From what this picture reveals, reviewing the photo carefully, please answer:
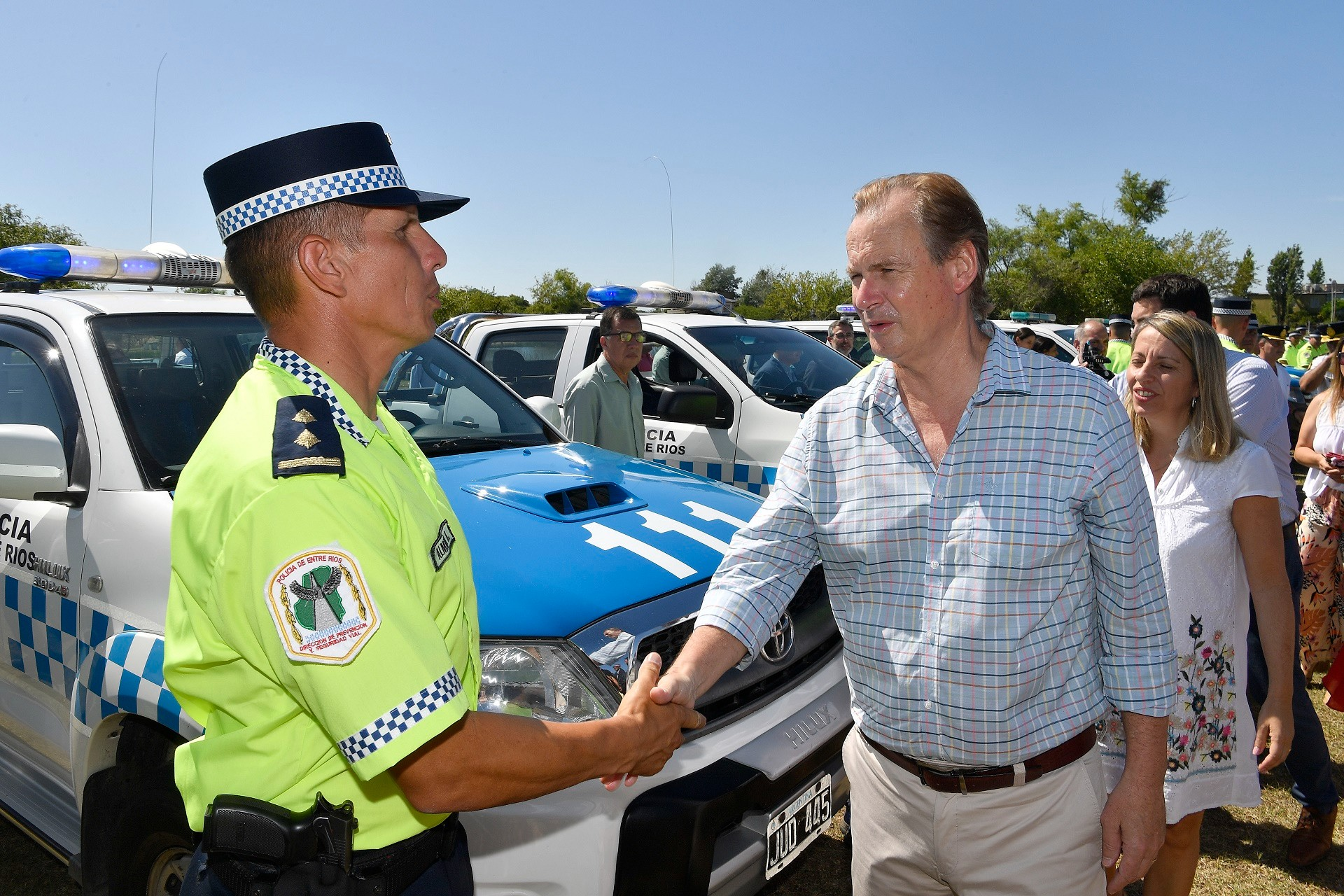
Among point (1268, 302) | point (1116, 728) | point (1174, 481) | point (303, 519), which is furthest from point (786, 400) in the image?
point (1268, 302)

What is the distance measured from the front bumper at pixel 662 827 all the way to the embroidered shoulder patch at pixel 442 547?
32.7 inches

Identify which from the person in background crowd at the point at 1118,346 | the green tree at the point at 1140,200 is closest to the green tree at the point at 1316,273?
the green tree at the point at 1140,200

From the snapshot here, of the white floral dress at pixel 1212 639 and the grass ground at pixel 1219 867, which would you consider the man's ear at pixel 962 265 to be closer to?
the white floral dress at pixel 1212 639

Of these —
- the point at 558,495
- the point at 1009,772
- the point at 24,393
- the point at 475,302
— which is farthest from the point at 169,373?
the point at 475,302

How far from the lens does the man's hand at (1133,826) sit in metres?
1.67

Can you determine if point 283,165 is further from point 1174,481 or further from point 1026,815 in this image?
point 1174,481

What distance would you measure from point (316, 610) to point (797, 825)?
158cm

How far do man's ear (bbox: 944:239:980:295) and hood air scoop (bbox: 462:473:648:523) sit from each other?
1.25m

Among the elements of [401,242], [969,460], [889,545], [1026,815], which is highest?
[401,242]

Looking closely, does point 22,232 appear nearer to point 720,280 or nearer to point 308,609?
point 308,609

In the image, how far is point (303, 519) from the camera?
1.13 meters

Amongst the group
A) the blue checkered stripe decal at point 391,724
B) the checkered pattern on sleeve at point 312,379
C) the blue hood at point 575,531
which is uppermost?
the checkered pattern on sleeve at point 312,379

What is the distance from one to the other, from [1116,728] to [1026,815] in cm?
67

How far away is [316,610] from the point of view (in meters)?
1.12
